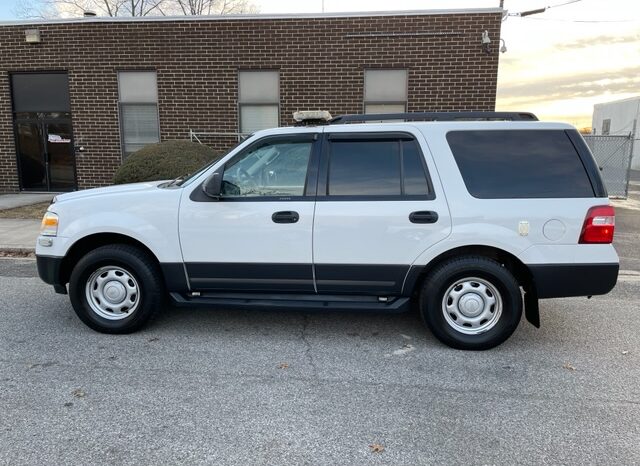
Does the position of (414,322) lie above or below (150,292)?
below

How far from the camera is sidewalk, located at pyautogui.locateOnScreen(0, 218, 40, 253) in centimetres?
781

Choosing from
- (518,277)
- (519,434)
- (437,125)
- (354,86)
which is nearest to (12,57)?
(354,86)

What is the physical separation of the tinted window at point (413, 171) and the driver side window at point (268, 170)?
0.82m

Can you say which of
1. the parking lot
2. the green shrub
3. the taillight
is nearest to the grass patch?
the green shrub

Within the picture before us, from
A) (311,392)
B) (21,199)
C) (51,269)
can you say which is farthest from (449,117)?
(21,199)

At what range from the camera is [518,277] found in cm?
435

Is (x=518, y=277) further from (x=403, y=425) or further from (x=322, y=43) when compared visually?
(x=322, y=43)

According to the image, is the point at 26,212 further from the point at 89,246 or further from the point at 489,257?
the point at 489,257

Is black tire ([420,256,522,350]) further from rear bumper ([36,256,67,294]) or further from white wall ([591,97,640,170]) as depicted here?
white wall ([591,97,640,170])

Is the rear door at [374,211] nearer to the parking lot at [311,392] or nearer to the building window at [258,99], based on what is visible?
the parking lot at [311,392]

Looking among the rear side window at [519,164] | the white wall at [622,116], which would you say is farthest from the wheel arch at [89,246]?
the white wall at [622,116]

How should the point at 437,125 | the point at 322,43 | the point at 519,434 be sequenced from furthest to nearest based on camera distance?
the point at 322,43, the point at 437,125, the point at 519,434

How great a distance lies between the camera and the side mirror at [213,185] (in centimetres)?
→ 412

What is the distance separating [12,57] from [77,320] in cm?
1060
